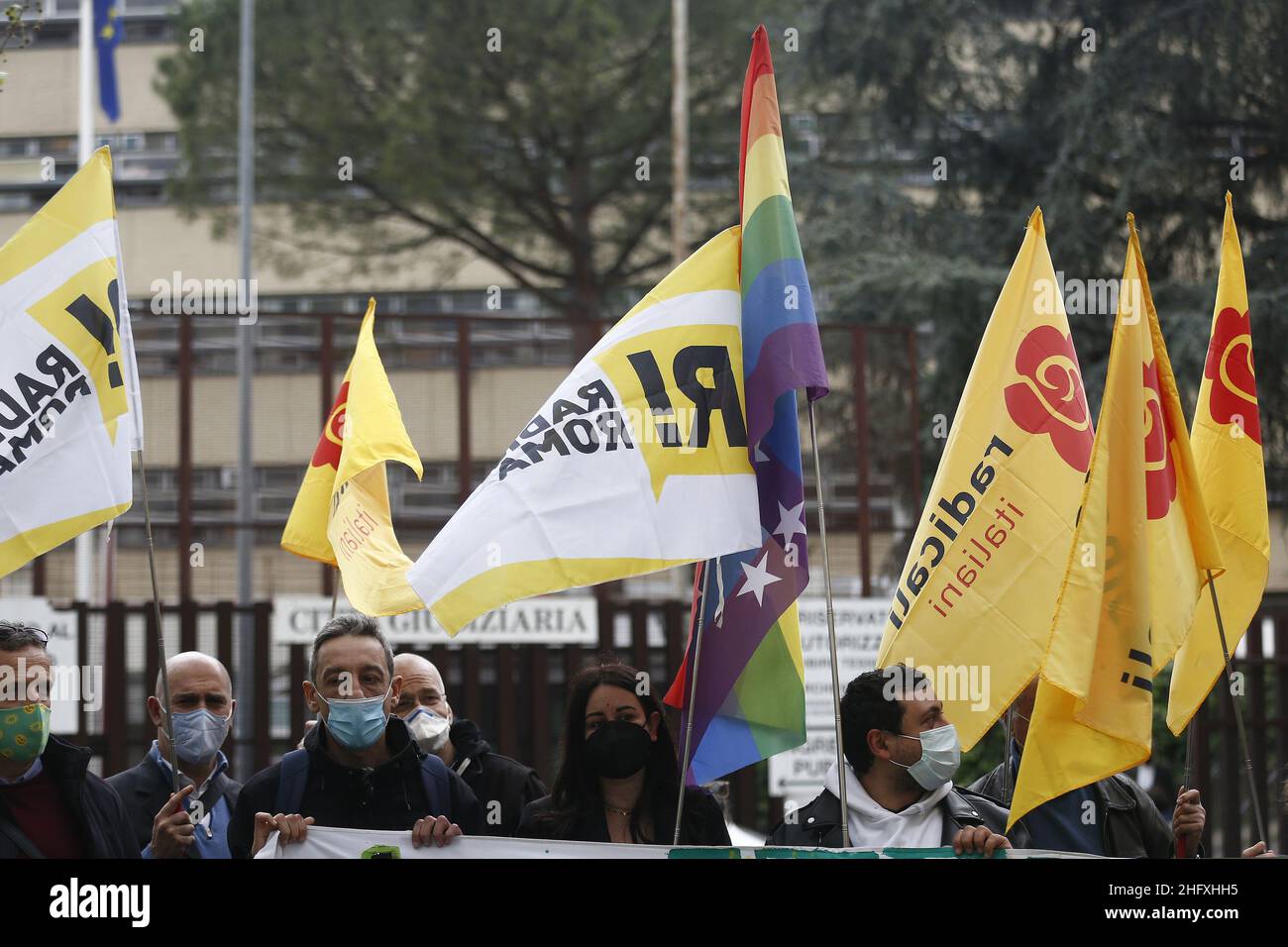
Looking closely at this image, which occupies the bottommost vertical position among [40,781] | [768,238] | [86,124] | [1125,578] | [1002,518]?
[40,781]

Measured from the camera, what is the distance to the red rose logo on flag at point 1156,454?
16.9 ft

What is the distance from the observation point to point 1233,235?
20.0ft

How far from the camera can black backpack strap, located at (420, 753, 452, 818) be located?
4.97 meters

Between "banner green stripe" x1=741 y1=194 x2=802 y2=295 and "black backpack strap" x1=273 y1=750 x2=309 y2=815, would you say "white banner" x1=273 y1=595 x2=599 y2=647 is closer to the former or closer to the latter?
"black backpack strap" x1=273 y1=750 x2=309 y2=815

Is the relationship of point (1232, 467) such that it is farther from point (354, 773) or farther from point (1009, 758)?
point (354, 773)

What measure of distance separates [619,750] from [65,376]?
1924 mm

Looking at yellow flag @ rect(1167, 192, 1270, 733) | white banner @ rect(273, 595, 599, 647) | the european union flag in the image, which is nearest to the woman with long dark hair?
yellow flag @ rect(1167, 192, 1270, 733)

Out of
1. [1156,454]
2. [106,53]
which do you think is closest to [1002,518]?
[1156,454]

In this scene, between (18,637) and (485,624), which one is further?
(485,624)


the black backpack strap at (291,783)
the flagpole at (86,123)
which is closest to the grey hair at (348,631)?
the black backpack strap at (291,783)

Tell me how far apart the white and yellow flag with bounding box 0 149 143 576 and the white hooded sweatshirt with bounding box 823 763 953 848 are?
7.32ft

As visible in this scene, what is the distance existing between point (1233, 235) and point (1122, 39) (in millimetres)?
13576

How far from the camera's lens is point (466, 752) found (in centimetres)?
614
